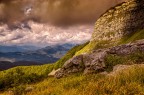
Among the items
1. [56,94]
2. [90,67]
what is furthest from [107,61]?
[56,94]

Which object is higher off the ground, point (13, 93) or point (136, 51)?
A: point (136, 51)

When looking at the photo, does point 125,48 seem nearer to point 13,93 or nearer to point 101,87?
point 13,93

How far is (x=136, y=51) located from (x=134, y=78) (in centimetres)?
1673

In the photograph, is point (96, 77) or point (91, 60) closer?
point (96, 77)

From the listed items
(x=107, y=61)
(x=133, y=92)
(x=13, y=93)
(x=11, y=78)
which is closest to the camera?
(x=133, y=92)

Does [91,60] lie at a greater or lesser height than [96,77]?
greater

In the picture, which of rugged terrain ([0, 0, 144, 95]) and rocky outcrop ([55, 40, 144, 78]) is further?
rocky outcrop ([55, 40, 144, 78])

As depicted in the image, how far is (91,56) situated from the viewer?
105ft

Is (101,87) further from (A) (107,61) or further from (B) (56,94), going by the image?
(A) (107,61)

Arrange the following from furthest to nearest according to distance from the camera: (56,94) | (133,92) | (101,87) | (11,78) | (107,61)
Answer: (11,78) → (107,61) → (56,94) → (101,87) → (133,92)

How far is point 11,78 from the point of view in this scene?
3391cm

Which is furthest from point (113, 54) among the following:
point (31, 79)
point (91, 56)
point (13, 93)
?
point (13, 93)

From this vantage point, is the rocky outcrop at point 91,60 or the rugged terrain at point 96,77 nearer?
the rugged terrain at point 96,77

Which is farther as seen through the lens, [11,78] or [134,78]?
[11,78]
